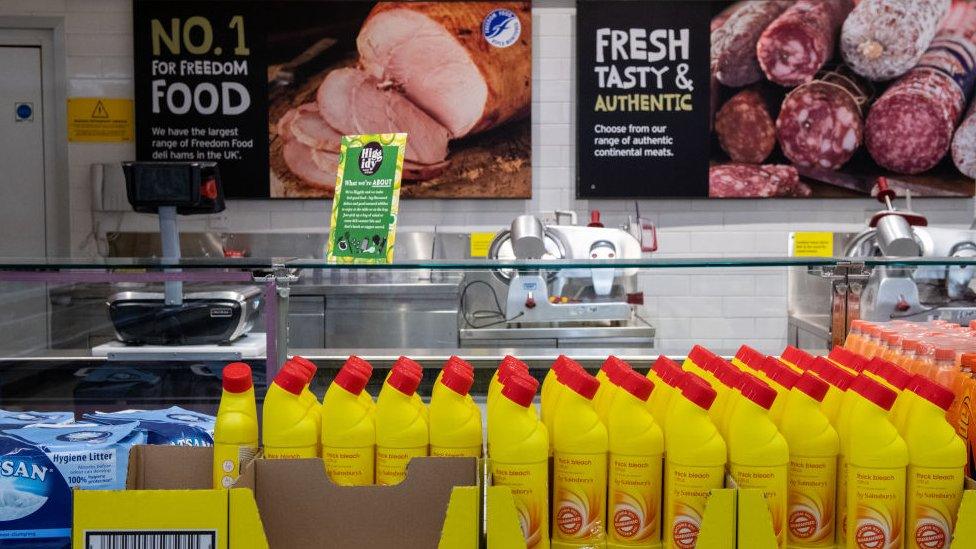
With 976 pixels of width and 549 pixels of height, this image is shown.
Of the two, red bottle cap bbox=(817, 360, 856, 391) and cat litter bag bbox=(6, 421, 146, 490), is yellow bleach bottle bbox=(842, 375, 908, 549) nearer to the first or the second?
red bottle cap bbox=(817, 360, 856, 391)

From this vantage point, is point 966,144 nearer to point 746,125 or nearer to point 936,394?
point 746,125

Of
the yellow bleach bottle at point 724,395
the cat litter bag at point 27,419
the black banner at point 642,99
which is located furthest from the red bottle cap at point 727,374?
the black banner at point 642,99

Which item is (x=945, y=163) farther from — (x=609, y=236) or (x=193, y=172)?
(x=193, y=172)

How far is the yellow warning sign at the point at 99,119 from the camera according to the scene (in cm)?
569

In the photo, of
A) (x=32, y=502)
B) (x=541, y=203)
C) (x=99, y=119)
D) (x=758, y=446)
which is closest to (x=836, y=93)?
(x=541, y=203)

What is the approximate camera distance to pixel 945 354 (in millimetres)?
1537

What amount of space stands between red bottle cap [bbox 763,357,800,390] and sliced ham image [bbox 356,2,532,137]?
171 inches

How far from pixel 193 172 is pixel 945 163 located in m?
4.79

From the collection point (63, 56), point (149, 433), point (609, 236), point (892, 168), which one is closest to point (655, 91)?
point (892, 168)

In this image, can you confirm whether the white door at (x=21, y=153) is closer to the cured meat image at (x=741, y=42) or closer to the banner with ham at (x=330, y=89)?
the banner with ham at (x=330, y=89)

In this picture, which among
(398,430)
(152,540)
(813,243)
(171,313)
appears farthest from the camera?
(813,243)

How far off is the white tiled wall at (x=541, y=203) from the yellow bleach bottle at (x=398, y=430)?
4.37m

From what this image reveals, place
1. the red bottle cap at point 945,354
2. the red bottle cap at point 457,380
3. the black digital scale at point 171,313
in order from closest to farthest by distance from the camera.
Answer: the red bottle cap at point 457,380 < the red bottle cap at point 945,354 < the black digital scale at point 171,313

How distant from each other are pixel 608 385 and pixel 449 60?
445 centimetres
